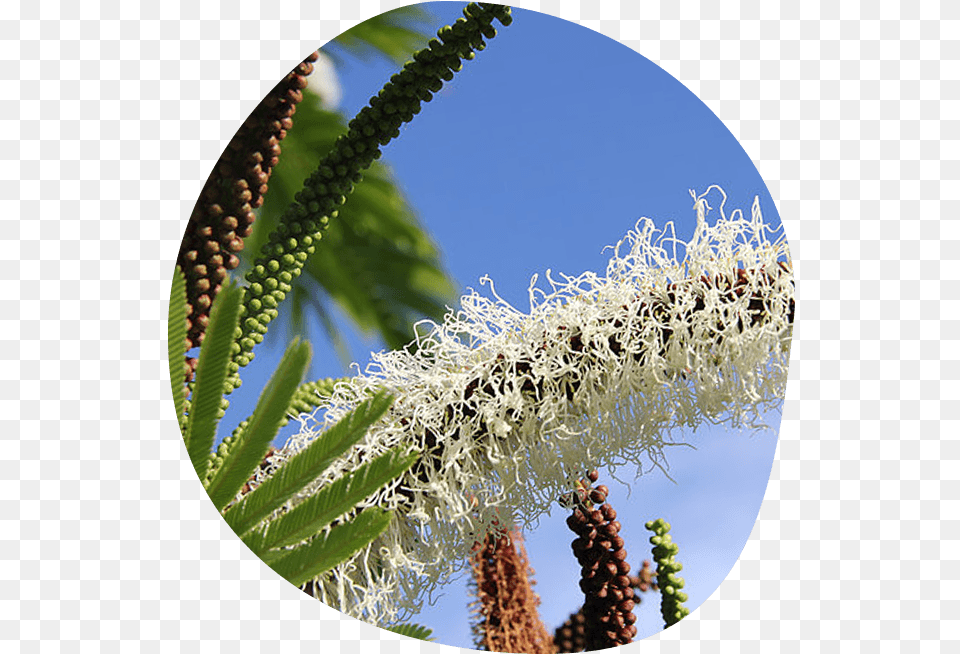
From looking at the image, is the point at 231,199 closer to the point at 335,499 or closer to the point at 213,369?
the point at 213,369

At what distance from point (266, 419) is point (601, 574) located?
372mm

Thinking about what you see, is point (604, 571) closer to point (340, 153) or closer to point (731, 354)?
point (731, 354)

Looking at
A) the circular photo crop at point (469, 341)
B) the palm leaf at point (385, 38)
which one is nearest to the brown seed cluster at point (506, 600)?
the circular photo crop at point (469, 341)

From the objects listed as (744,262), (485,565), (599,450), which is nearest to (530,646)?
(485,565)

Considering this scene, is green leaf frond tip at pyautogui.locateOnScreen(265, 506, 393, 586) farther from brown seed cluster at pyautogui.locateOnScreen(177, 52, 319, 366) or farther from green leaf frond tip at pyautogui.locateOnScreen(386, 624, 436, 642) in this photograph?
brown seed cluster at pyautogui.locateOnScreen(177, 52, 319, 366)

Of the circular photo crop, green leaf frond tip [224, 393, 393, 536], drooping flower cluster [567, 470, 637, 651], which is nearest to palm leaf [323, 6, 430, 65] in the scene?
the circular photo crop

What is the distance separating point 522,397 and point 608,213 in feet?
0.78

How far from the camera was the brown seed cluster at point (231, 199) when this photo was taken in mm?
785

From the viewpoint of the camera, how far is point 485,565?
32.0 inches

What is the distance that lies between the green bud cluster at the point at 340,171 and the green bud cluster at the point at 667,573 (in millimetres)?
429

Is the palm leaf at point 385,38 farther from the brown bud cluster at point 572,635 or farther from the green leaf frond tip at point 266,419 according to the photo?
the brown bud cluster at point 572,635

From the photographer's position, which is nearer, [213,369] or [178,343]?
[213,369]

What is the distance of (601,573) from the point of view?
0.80 metres

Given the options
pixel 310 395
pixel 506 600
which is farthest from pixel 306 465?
pixel 506 600
